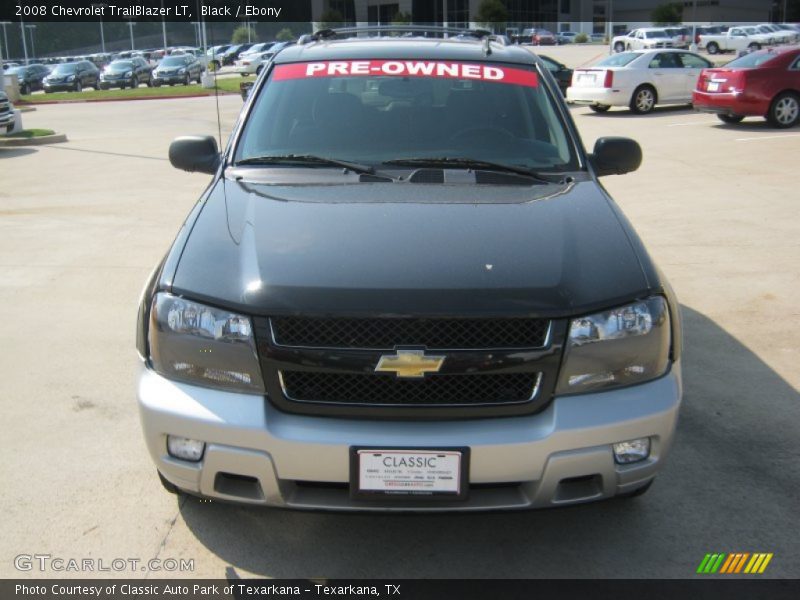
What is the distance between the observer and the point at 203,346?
2910 millimetres

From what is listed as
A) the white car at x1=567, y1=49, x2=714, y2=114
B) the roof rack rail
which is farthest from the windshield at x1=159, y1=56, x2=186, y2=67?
the roof rack rail

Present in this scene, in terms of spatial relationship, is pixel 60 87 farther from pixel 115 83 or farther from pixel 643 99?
pixel 643 99

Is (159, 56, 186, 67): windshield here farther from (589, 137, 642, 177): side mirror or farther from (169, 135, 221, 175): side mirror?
(589, 137, 642, 177): side mirror

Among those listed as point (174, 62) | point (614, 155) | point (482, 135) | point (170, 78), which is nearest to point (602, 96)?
point (614, 155)

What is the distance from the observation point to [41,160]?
14195mm

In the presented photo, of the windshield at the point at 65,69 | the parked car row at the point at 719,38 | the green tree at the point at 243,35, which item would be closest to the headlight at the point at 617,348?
the windshield at the point at 65,69

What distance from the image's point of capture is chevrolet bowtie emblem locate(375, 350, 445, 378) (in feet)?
9.20

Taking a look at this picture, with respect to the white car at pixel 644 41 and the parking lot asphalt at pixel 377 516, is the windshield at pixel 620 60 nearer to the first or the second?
the parking lot asphalt at pixel 377 516

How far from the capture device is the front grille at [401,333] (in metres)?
2.82

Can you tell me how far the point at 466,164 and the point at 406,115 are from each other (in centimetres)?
48

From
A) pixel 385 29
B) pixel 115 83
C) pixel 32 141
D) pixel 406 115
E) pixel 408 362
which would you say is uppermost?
pixel 385 29

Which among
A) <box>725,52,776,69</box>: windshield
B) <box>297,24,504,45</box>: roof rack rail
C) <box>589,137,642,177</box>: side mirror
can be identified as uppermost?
<box>297,24,504,45</box>: roof rack rail

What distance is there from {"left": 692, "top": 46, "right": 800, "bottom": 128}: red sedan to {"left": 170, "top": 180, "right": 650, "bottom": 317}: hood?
1386 centimetres

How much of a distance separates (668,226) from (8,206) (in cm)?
725
